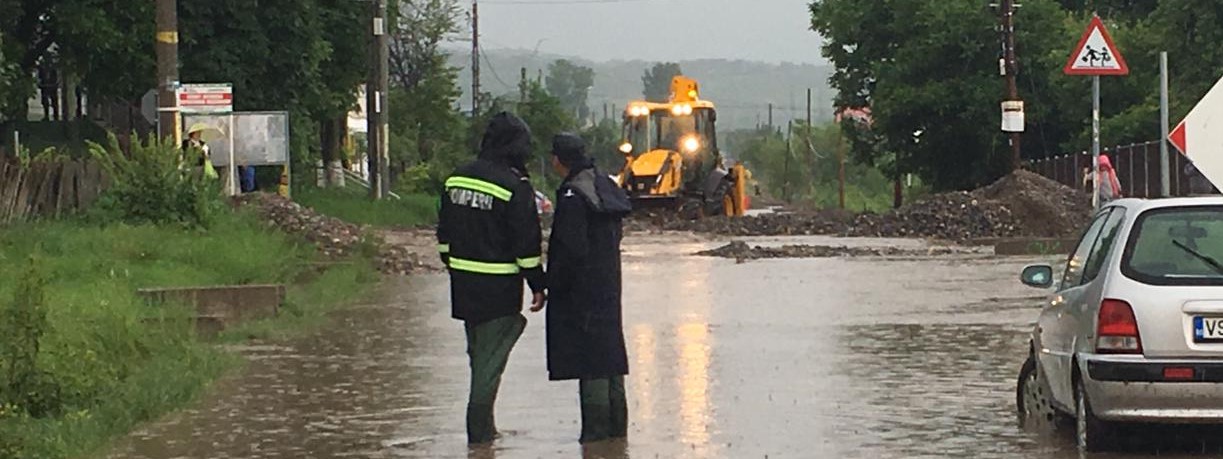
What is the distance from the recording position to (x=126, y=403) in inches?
475

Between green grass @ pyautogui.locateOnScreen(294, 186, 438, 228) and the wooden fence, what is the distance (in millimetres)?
14499

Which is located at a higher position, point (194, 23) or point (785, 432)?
point (194, 23)

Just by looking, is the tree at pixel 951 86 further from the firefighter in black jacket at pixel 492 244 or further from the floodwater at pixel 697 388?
the firefighter in black jacket at pixel 492 244

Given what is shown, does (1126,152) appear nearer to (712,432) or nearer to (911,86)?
(911,86)

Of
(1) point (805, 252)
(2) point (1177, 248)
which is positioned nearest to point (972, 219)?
(1) point (805, 252)

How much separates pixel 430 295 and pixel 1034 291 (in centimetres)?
614

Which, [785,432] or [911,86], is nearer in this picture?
[785,432]

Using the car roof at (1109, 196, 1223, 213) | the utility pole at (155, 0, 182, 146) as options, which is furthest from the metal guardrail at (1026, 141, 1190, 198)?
the car roof at (1109, 196, 1223, 213)

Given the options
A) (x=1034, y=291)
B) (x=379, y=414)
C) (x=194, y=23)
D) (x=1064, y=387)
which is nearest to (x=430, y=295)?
(x=1034, y=291)

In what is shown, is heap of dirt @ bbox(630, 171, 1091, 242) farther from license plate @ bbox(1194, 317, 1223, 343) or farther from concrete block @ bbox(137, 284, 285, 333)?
license plate @ bbox(1194, 317, 1223, 343)

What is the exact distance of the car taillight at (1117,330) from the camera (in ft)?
32.3

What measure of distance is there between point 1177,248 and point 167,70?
16256 mm

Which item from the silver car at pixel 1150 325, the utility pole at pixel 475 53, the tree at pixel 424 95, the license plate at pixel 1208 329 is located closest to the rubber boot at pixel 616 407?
the silver car at pixel 1150 325

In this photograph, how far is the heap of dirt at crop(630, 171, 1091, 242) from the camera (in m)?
38.4
